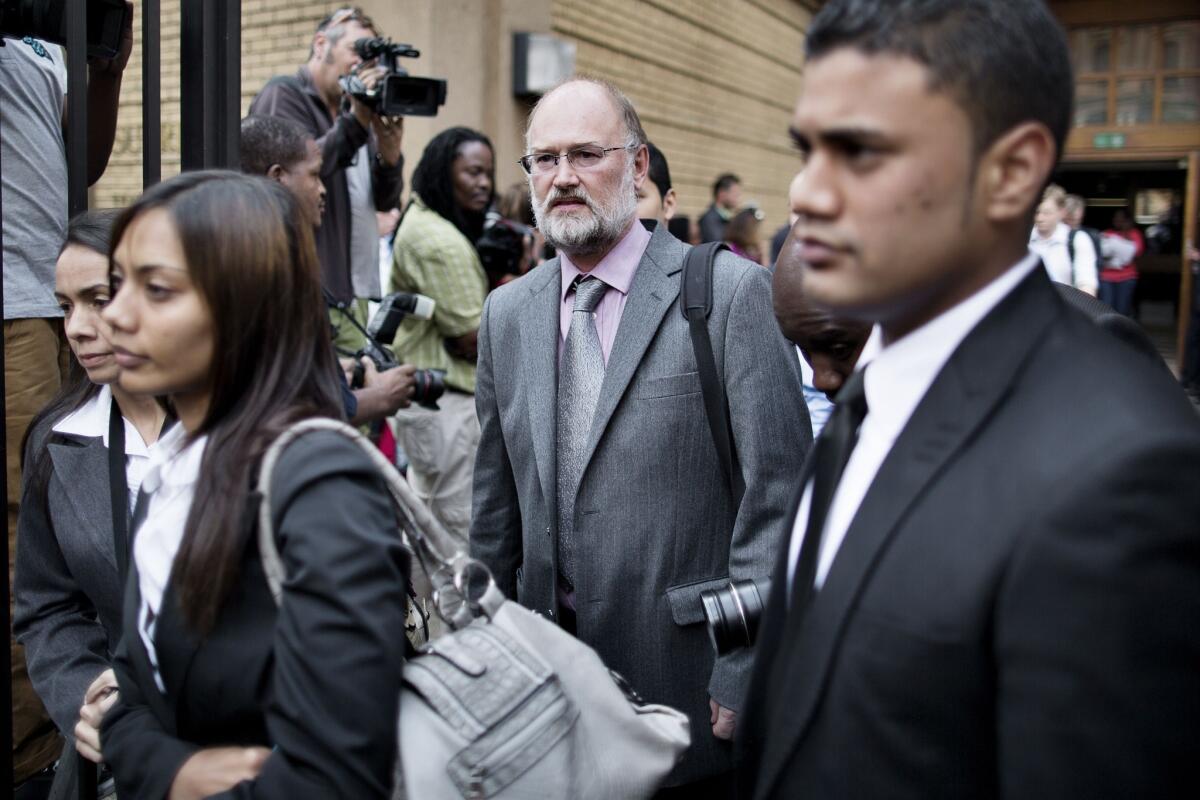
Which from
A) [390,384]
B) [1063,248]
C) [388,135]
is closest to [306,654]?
[390,384]

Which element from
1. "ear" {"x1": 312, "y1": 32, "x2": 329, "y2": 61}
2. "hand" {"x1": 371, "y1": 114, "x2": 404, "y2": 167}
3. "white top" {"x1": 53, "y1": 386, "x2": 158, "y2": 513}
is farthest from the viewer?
"ear" {"x1": 312, "y1": 32, "x2": 329, "y2": 61}

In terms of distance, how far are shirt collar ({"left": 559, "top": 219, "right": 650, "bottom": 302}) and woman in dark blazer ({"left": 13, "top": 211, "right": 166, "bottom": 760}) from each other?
99cm

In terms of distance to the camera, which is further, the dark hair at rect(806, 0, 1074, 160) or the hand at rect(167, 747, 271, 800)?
the hand at rect(167, 747, 271, 800)

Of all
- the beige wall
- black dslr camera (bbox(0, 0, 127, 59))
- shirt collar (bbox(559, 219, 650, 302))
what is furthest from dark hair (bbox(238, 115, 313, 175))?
the beige wall

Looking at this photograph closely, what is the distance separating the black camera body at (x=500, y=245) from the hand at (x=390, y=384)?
155cm

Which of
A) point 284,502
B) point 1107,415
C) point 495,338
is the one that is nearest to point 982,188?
point 1107,415

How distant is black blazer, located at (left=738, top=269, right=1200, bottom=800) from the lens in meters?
1.05

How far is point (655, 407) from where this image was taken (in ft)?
8.19

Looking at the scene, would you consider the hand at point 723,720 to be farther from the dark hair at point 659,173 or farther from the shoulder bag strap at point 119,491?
the dark hair at point 659,173

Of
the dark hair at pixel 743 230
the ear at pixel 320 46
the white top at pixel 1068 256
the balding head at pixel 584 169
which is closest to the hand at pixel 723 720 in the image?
the balding head at pixel 584 169

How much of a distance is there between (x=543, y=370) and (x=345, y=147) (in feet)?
7.21

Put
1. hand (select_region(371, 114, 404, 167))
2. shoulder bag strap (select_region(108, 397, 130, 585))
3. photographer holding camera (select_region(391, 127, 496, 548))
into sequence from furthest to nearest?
photographer holding camera (select_region(391, 127, 496, 548)), hand (select_region(371, 114, 404, 167)), shoulder bag strap (select_region(108, 397, 130, 585))

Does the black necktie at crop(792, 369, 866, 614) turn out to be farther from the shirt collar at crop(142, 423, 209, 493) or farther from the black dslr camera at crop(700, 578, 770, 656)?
the shirt collar at crop(142, 423, 209, 493)

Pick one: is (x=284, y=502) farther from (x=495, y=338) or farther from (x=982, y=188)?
(x=495, y=338)
